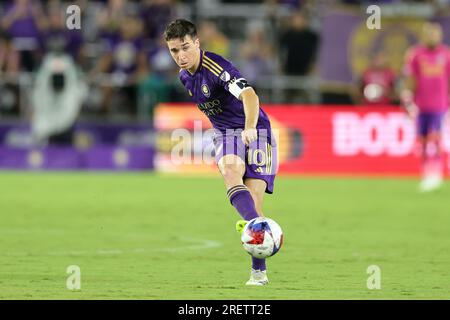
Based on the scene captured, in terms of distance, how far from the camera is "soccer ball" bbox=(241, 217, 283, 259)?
9117mm

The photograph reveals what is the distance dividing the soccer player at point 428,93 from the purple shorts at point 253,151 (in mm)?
10888

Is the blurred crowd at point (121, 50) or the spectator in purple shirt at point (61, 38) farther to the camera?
the blurred crowd at point (121, 50)

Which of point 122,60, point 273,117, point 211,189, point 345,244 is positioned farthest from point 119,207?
point 122,60

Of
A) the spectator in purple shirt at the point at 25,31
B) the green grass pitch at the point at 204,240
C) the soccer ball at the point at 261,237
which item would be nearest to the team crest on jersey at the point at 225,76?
the soccer ball at the point at 261,237

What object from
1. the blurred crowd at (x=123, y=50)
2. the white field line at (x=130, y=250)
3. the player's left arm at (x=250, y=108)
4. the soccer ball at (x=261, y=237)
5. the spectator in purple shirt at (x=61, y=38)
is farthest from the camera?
the blurred crowd at (x=123, y=50)

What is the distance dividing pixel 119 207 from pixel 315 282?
7.78 meters

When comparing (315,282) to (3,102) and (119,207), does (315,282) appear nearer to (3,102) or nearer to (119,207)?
(119,207)

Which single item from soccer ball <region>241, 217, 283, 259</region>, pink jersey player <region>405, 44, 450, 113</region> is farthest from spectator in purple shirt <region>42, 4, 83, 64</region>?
soccer ball <region>241, 217, 283, 259</region>

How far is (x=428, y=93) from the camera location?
20609 millimetres

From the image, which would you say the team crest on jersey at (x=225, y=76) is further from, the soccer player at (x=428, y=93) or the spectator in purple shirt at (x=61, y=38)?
the spectator in purple shirt at (x=61, y=38)

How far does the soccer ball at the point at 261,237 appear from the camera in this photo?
912cm

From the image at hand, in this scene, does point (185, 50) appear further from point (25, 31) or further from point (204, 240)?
point (25, 31)

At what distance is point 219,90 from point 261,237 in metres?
1.40

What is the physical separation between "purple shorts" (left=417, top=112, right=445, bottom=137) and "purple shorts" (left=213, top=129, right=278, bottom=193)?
1105 centimetres
